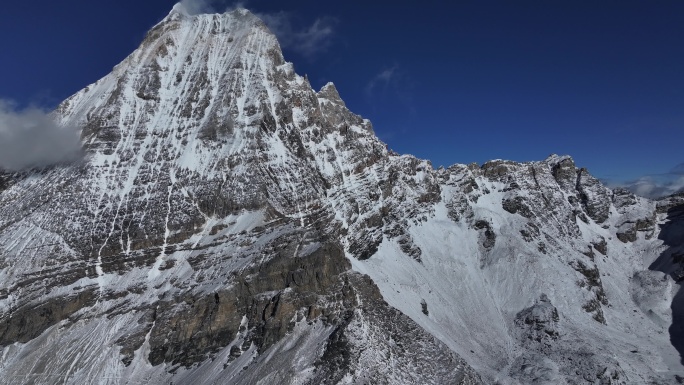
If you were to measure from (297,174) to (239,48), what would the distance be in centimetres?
5015

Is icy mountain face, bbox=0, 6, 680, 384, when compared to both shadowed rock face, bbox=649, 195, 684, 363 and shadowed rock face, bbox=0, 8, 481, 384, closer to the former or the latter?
shadowed rock face, bbox=0, 8, 481, 384

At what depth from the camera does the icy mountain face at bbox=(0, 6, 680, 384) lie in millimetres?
73938

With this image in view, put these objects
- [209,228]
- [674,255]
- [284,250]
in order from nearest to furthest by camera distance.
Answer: [284,250]
[209,228]
[674,255]

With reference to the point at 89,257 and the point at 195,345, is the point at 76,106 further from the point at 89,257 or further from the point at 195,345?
the point at 195,345

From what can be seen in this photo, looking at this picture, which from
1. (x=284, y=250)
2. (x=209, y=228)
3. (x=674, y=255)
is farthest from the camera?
(x=674, y=255)

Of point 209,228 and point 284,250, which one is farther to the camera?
point 209,228

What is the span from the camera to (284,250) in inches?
3327

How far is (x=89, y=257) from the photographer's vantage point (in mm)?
94750

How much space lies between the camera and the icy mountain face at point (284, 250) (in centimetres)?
7394

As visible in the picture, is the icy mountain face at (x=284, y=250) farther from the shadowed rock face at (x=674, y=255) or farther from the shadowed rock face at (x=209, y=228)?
the shadowed rock face at (x=674, y=255)

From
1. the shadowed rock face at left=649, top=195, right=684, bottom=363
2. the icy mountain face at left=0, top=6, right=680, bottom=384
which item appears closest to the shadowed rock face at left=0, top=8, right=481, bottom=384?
the icy mountain face at left=0, top=6, right=680, bottom=384

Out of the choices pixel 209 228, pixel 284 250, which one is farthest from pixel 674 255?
pixel 209 228

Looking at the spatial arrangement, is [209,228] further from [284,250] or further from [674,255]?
[674,255]

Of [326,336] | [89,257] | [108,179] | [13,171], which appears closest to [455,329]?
[326,336]
